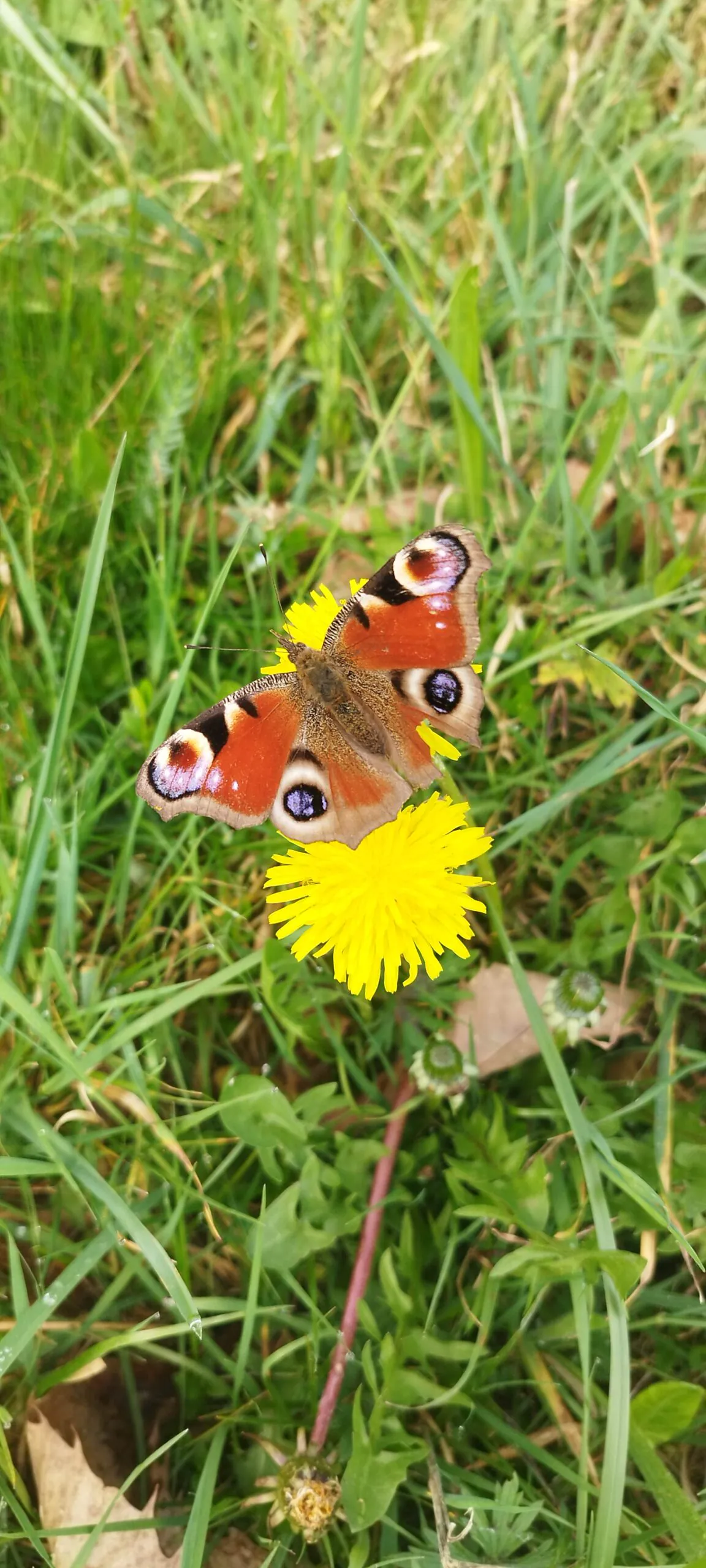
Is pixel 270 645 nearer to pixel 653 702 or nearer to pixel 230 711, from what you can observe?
pixel 230 711

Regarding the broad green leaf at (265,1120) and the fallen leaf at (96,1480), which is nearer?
the fallen leaf at (96,1480)

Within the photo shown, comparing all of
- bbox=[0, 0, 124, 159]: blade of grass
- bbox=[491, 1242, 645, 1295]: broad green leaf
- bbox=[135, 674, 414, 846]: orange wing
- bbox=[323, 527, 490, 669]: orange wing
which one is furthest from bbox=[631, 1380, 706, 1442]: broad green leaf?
bbox=[0, 0, 124, 159]: blade of grass

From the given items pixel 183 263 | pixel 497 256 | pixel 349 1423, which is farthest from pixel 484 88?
pixel 349 1423

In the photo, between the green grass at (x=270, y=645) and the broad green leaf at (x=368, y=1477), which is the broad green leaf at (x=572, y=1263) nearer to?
the green grass at (x=270, y=645)

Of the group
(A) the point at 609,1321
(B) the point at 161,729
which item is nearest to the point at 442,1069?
(A) the point at 609,1321

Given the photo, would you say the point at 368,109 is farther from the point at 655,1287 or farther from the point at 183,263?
the point at 655,1287

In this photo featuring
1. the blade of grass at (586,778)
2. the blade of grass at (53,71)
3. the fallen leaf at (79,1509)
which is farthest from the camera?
the blade of grass at (53,71)

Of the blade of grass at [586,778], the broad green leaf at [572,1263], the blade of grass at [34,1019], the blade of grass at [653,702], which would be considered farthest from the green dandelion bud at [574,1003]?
the blade of grass at [34,1019]
